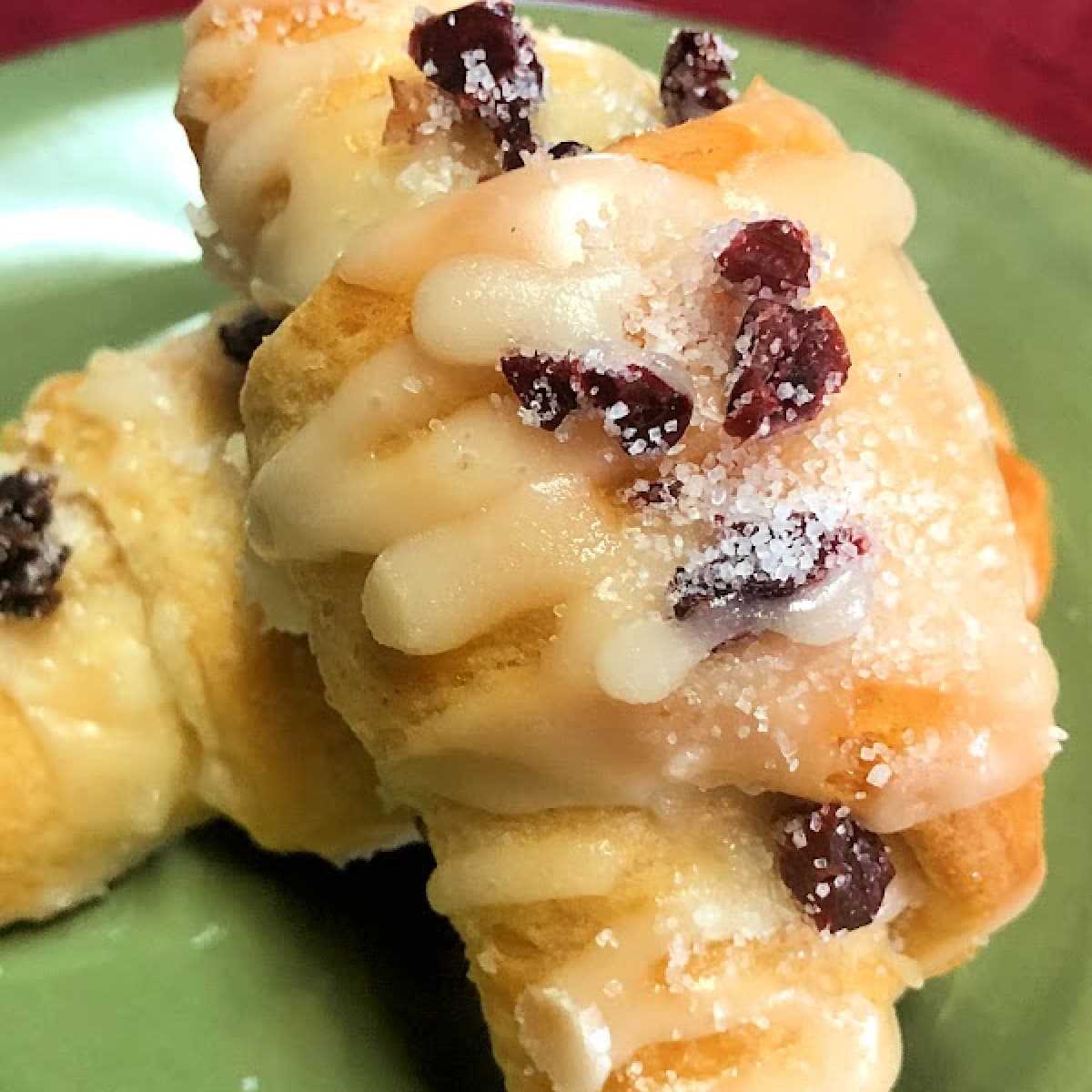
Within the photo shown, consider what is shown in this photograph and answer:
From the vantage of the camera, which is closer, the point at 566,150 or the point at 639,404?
the point at 639,404

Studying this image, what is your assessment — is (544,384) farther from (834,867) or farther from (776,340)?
(834,867)

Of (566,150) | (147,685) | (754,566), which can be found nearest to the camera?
(754,566)

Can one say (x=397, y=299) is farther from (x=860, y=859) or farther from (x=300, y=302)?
(x=860, y=859)

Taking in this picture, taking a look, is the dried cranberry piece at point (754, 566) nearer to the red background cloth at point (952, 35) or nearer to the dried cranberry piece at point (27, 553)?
the dried cranberry piece at point (27, 553)

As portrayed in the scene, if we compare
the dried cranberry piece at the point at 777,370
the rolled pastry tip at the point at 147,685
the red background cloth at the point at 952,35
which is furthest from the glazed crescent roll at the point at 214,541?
the red background cloth at the point at 952,35

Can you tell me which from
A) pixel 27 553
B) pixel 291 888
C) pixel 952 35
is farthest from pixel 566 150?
pixel 952 35

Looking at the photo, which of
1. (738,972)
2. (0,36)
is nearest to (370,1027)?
(738,972)
